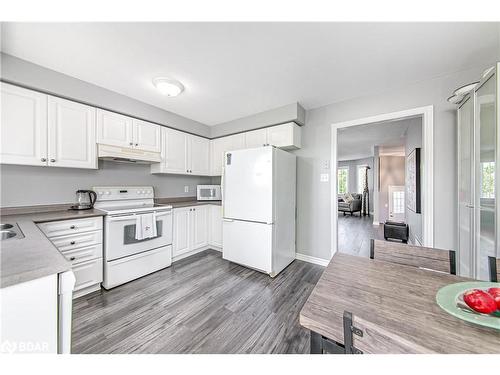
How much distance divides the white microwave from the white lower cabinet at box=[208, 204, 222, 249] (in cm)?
29

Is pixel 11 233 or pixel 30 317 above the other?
pixel 11 233

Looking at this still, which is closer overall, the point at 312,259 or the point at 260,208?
the point at 260,208

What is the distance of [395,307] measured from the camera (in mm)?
700

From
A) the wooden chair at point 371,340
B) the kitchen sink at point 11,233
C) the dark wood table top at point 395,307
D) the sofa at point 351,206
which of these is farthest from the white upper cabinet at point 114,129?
the sofa at point 351,206

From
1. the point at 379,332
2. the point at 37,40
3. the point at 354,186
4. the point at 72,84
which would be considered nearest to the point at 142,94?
the point at 72,84

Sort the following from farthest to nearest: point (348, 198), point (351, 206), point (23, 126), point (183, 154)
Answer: point (348, 198)
point (351, 206)
point (183, 154)
point (23, 126)

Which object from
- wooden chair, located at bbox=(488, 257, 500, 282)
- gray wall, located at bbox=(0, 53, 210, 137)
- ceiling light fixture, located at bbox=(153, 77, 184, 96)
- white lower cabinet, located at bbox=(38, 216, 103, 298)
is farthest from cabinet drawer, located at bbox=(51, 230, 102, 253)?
wooden chair, located at bbox=(488, 257, 500, 282)

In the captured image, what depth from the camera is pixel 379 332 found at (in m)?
0.52

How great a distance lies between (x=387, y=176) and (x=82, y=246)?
739 centimetres

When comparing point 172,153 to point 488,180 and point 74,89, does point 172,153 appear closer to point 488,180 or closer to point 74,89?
point 74,89

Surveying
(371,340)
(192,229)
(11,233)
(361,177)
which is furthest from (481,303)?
(361,177)

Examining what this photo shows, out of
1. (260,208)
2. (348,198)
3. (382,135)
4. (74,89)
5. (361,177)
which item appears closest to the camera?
(74,89)

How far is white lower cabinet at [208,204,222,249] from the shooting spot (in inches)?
126

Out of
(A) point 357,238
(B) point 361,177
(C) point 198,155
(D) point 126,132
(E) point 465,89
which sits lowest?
(A) point 357,238
